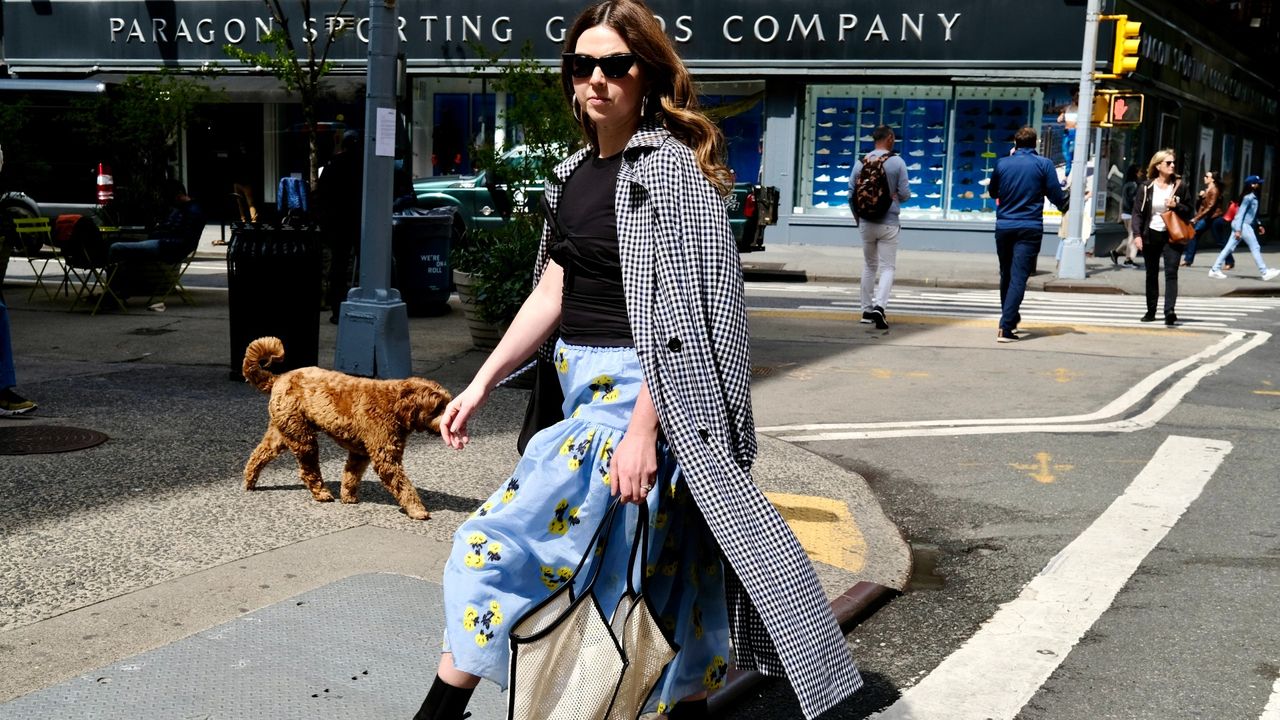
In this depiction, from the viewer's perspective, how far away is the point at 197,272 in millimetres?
18891

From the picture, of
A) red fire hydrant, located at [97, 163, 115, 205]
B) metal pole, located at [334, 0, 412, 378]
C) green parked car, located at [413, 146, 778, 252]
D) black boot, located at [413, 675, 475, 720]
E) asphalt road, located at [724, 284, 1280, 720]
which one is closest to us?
black boot, located at [413, 675, 475, 720]

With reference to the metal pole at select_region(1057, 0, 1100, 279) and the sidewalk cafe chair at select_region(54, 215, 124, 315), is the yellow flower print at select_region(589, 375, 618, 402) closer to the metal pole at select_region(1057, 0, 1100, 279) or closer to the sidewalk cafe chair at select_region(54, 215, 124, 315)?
the sidewalk cafe chair at select_region(54, 215, 124, 315)

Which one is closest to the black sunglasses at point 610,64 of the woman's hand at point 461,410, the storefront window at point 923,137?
the woman's hand at point 461,410

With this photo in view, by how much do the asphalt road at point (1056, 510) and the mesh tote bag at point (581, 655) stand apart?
1.19 metres

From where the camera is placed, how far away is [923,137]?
2564 cm

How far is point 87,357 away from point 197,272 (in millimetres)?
9098

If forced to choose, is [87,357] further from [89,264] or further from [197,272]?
[197,272]

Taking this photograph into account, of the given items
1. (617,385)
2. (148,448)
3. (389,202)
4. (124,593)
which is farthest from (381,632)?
(389,202)

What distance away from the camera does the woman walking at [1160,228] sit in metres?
13.7

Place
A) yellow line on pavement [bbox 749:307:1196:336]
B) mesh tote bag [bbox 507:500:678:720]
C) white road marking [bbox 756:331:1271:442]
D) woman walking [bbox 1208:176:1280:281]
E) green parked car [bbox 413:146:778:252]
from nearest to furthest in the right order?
mesh tote bag [bbox 507:500:678:720], white road marking [bbox 756:331:1271:442], yellow line on pavement [bbox 749:307:1196:336], green parked car [bbox 413:146:778:252], woman walking [bbox 1208:176:1280:281]

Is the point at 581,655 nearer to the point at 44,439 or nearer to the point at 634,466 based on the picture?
the point at 634,466

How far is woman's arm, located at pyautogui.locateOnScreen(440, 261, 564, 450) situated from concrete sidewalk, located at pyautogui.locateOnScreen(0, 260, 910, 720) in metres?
0.95

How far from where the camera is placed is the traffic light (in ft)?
64.7

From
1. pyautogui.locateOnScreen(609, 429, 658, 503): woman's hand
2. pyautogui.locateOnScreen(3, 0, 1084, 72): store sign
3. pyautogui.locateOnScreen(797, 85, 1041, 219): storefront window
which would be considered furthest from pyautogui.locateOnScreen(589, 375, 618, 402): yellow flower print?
pyautogui.locateOnScreen(797, 85, 1041, 219): storefront window
